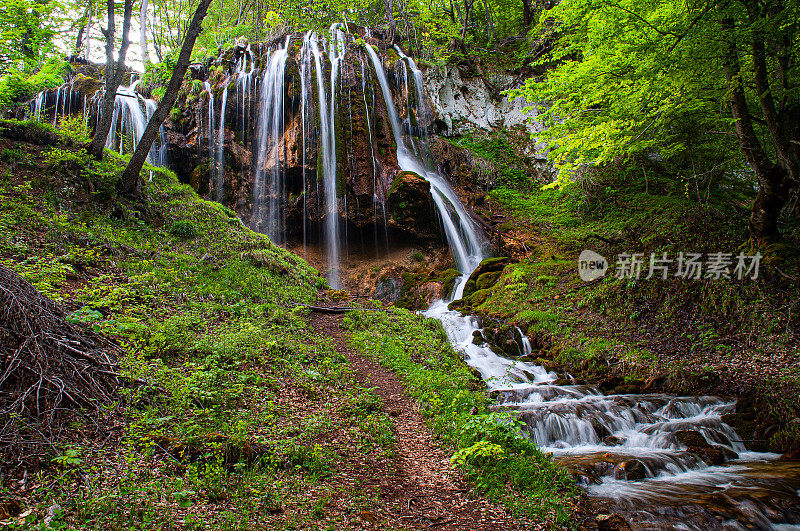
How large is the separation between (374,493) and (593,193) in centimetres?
1668

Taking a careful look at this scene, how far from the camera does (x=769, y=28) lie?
6.42 metres

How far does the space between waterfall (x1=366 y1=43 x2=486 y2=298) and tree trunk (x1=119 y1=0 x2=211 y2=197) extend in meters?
10.4

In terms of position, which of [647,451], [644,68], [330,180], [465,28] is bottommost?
[647,451]

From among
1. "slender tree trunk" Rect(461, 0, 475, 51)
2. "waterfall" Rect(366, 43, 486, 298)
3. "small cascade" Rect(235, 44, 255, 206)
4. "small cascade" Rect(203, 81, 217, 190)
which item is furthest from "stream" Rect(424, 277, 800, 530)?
"slender tree trunk" Rect(461, 0, 475, 51)

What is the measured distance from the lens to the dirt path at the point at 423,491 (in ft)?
11.1

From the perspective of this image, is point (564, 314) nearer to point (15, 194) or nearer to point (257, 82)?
point (15, 194)

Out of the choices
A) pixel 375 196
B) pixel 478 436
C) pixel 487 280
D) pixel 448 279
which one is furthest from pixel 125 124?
pixel 478 436

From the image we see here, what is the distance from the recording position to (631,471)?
505 cm

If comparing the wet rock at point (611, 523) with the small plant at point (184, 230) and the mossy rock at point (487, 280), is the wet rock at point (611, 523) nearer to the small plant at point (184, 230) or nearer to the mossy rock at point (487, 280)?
the small plant at point (184, 230)

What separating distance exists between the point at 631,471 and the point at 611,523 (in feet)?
5.19

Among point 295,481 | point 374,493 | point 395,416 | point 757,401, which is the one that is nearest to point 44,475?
point 295,481

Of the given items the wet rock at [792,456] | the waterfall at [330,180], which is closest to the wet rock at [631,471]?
the wet rock at [792,456]

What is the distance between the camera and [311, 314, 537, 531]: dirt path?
337cm

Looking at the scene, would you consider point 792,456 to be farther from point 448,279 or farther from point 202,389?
point 448,279
